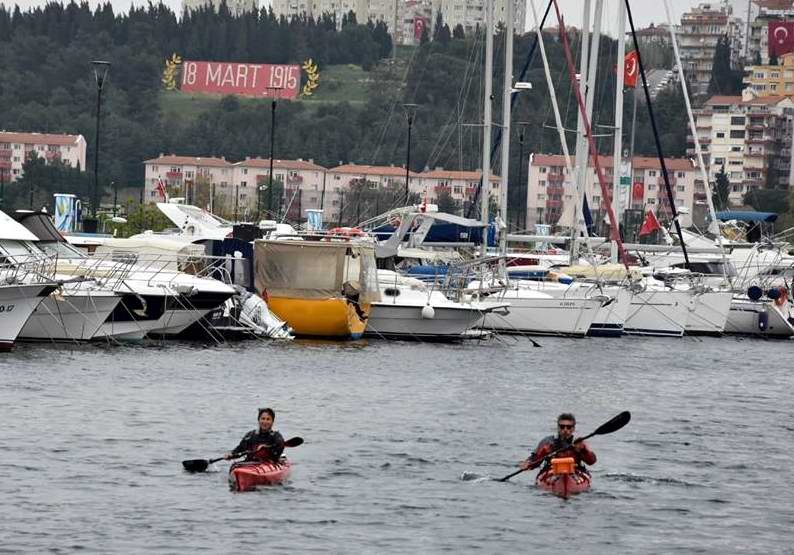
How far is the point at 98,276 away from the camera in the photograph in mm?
54156

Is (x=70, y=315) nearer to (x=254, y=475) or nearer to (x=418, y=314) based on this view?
(x=418, y=314)

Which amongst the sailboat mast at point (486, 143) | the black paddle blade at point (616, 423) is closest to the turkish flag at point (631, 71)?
the sailboat mast at point (486, 143)

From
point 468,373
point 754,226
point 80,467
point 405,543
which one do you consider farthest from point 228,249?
point 754,226

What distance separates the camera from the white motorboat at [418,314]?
61438mm

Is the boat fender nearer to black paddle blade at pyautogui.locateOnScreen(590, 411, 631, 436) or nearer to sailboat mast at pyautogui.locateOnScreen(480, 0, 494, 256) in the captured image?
sailboat mast at pyautogui.locateOnScreen(480, 0, 494, 256)

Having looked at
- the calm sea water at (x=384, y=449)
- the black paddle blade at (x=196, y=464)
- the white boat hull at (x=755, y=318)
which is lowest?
the white boat hull at (x=755, y=318)

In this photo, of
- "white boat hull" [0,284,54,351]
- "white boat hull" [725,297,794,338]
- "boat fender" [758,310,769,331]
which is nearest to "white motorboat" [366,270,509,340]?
"white boat hull" [0,284,54,351]

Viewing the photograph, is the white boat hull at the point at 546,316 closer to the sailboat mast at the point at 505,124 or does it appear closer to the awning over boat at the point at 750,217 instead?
the sailboat mast at the point at 505,124

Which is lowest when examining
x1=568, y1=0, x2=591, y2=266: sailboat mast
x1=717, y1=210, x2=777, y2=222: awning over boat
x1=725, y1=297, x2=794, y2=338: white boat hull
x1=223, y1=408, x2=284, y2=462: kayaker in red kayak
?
x1=725, y1=297, x2=794, y2=338: white boat hull

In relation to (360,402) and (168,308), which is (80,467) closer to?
(360,402)

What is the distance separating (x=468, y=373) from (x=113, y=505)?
2218cm

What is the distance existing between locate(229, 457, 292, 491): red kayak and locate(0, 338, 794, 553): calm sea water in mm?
252

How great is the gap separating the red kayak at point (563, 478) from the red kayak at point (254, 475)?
13.8 ft

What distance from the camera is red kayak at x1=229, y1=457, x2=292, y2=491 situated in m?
34.2
